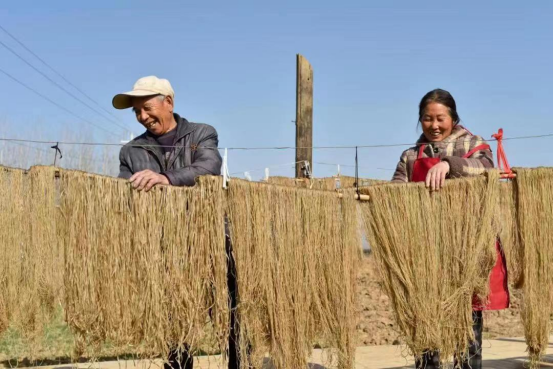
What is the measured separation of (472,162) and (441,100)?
37 cm

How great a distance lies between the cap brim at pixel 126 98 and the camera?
362 cm

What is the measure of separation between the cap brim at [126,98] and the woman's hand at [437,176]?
4.90 ft

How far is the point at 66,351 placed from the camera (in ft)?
19.8

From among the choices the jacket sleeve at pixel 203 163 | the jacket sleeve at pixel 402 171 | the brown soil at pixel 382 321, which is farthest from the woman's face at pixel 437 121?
the brown soil at pixel 382 321

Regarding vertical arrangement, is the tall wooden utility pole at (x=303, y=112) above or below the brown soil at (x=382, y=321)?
above

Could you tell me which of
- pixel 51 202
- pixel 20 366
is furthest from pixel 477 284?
pixel 20 366

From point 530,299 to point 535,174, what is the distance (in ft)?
2.52

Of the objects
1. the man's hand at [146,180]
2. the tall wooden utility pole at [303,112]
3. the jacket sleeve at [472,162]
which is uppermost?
the tall wooden utility pole at [303,112]

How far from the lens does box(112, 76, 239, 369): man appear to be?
3641mm

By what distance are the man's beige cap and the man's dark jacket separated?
203 millimetres

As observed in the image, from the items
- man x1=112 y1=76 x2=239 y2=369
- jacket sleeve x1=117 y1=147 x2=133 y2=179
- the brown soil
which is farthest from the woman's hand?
the brown soil

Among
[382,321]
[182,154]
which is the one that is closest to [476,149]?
[182,154]

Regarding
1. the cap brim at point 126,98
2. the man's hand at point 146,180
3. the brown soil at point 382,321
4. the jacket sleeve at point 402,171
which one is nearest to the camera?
the man's hand at point 146,180

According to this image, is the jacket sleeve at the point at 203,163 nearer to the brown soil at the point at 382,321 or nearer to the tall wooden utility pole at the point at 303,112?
the brown soil at the point at 382,321
